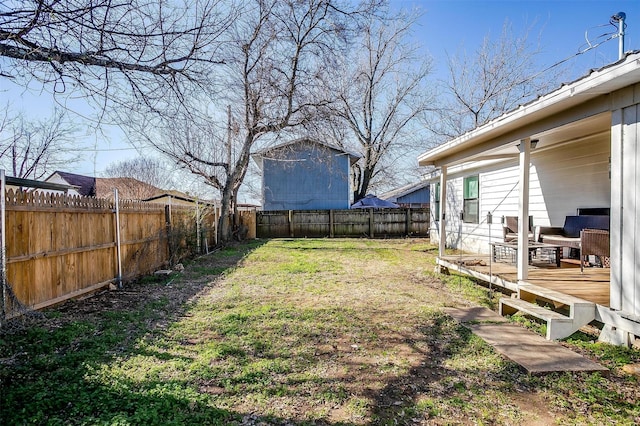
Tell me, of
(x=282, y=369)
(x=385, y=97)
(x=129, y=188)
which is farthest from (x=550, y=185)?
(x=129, y=188)

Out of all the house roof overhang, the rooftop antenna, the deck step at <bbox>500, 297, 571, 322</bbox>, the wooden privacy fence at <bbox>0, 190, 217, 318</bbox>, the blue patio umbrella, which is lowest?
the deck step at <bbox>500, 297, 571, 322</bbox>

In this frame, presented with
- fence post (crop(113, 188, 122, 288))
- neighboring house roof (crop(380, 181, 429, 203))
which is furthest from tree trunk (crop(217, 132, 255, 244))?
neighboring house roof (crop(380, 181, 429, 203))

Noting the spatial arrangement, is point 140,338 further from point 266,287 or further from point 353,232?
point 353,232

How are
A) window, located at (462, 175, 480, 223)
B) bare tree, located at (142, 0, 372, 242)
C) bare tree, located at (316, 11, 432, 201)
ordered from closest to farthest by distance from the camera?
bare tree, located at (142, 0, 372, 242) < window, located at (462, 175, 480, 223) < bare tree, located at (316, 11, 432, 201)

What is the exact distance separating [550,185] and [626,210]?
4.33 meters

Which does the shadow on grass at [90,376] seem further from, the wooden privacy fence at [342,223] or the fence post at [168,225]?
the wooden privacy fence at [342,223]

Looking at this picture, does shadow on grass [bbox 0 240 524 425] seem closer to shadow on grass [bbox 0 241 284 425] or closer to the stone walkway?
shadow on grass [bbox 0 241 284 425]

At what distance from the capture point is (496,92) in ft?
61.3

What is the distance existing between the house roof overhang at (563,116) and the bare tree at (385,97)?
13725mm

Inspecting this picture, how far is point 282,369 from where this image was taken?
3193 millimetres

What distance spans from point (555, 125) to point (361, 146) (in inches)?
722

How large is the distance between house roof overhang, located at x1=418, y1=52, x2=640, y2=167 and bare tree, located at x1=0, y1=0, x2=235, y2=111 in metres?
3.99

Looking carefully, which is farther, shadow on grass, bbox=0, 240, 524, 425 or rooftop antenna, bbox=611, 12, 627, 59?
rooftop antenna, bbox=611, 12, 627, 59

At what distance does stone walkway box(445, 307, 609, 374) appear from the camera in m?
3.15
